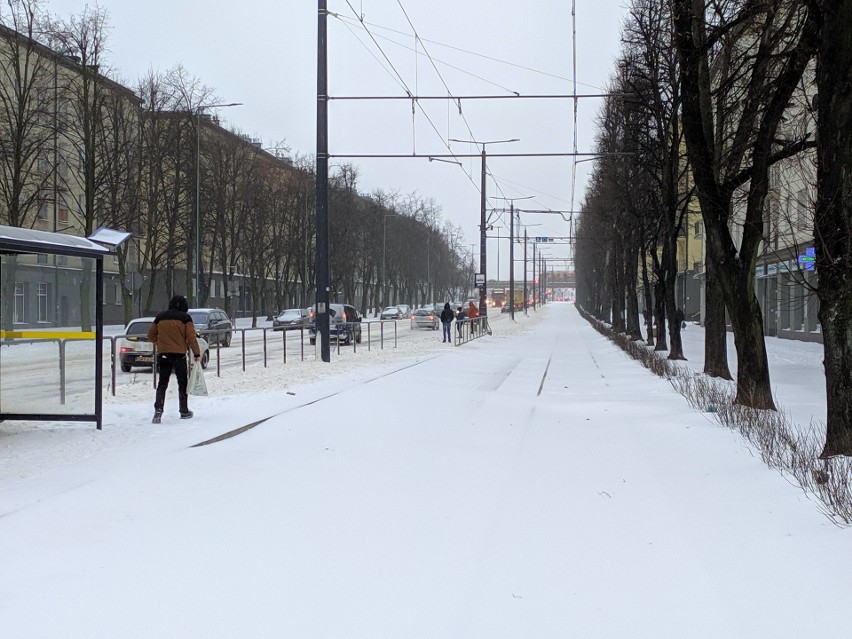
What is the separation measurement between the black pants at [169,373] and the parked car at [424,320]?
156 ft

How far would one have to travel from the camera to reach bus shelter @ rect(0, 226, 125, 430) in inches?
427

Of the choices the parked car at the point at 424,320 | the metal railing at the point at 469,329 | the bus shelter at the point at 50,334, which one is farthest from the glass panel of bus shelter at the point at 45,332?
the parked car at the point at 424,320

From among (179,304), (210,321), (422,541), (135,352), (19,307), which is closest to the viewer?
(422,541)

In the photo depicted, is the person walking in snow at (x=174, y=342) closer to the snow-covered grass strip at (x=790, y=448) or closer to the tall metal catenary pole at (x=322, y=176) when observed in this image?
the snow-covered grass strip at (x=790, y=448)

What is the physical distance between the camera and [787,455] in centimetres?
843

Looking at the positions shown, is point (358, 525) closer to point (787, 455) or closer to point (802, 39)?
point (787, 455)

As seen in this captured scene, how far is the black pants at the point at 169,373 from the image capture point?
1167 cm

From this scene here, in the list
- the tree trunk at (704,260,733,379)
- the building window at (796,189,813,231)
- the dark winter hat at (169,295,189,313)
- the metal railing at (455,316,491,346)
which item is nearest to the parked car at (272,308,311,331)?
the metal railing at (455,316,491,346)

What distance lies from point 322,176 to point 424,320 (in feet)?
122

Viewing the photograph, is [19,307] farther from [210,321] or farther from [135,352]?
[210,321]

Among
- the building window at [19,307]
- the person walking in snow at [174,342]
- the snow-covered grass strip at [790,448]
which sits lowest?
the snow-covered grass strip at [790,448]

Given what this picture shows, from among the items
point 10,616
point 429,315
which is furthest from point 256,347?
point 10,616

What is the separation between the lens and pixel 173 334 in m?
11.9

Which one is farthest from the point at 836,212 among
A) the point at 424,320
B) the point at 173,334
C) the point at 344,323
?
the point at 424,320
